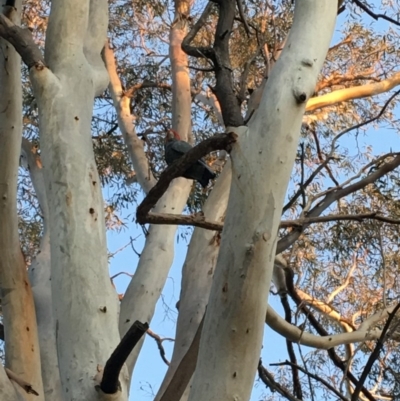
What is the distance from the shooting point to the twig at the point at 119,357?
1380mm

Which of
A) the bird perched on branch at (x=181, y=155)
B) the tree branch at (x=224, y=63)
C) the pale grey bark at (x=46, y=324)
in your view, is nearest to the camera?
the tree branch at (x=224, y=63)

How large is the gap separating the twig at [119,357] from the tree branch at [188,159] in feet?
1.75

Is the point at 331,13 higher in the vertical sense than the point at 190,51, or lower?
higher

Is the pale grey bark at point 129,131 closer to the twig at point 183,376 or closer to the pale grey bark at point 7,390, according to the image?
the twig at point 183,376

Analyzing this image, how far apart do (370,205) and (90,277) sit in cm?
354

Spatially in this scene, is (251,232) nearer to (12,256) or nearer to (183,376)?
(183,376)

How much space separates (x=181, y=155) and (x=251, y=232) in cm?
163

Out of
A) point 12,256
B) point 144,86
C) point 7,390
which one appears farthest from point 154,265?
point 144,86

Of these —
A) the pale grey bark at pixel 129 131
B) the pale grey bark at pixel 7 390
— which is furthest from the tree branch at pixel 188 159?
the pale grey bark at pixel 129 131

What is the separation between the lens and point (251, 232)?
1646mm

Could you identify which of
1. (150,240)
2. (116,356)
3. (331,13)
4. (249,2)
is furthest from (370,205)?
(116,356)

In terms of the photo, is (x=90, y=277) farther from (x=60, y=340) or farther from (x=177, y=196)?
(x=177, y=196)

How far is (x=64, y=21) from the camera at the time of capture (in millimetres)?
2441

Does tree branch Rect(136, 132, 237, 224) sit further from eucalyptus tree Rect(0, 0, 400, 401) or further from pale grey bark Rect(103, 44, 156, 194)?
pale grey bark Rect(103, 44, 156, 194)
